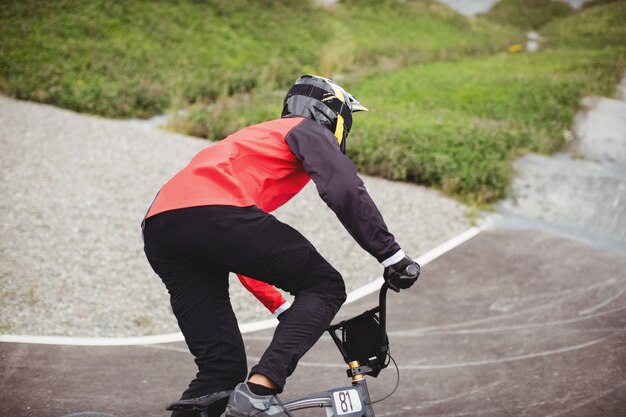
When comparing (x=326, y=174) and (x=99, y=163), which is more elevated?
(x=326, y=174)

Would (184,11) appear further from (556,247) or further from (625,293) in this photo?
(625,293)

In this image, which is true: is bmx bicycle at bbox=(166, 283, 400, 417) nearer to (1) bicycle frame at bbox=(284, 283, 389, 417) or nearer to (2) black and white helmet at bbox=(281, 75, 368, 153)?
(1) bicycle frame at bbox=(284, 283, 389, 417)

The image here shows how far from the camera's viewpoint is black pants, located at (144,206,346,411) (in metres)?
2.69

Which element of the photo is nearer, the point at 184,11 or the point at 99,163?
the point at 99,163

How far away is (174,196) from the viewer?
9.15 feet

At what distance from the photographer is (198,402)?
279 cm

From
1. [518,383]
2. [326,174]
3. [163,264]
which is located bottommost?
[518,383]

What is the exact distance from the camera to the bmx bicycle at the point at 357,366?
295cm

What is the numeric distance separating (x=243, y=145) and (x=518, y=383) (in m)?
3.56

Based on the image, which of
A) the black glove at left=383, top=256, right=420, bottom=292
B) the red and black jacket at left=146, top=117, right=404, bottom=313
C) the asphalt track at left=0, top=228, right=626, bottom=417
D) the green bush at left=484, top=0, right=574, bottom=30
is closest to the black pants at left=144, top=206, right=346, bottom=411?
the red and black jacket at left=146, top=117, right=404, bottom=313

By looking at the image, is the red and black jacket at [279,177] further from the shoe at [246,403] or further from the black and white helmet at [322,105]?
the shoe at [246,403]

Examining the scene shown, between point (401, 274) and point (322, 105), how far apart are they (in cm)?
115

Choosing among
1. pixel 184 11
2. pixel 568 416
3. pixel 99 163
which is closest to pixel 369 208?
pixel 568 416

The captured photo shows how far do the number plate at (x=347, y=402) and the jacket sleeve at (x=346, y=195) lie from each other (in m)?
0.80
